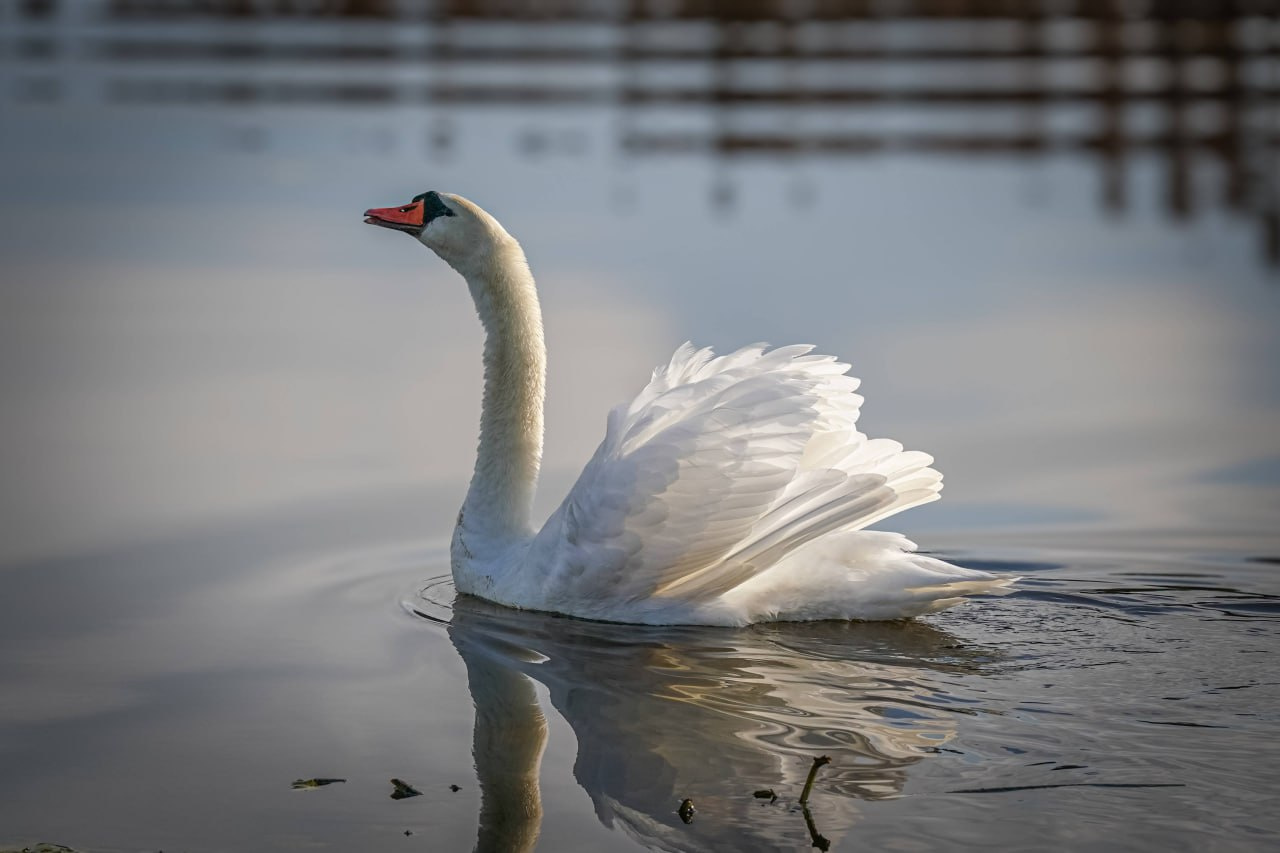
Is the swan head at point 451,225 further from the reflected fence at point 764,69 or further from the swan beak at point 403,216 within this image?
the reflected fence at point 764,69

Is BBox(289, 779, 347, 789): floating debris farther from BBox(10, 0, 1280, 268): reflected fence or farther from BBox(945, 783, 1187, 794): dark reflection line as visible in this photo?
BBox(10, 0, 1280, 268): reflected fence

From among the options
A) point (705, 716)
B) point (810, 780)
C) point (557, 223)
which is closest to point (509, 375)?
point (705, 716)

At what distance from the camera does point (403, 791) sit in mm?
5195

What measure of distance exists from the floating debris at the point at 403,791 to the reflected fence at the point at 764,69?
18.6 meters

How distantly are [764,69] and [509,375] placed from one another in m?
24.9

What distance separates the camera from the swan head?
805 centimetres

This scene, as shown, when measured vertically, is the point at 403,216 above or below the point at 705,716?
above

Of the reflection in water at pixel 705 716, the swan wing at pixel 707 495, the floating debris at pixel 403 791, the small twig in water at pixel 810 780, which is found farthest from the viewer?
the swan wing at pixel 707 495

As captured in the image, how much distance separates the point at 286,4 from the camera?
37.0 meters

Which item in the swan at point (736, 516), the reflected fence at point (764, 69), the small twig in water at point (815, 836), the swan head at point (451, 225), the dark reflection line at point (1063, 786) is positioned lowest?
the small twig in water at point (815, 836)

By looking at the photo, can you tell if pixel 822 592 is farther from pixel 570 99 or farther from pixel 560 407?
pixel 570 99

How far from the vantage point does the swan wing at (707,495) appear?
6941mm

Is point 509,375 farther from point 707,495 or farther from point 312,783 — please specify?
point 312,783

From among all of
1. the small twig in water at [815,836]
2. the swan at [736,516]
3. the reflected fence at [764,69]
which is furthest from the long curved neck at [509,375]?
the reflected fence at [764,69]
